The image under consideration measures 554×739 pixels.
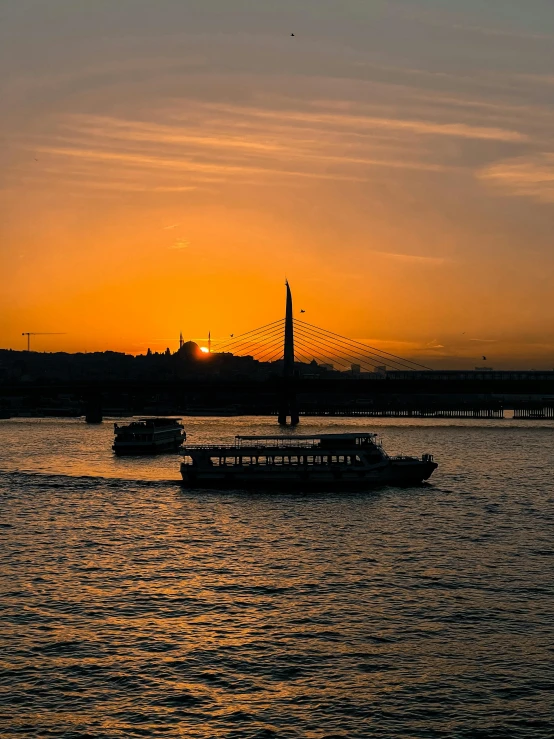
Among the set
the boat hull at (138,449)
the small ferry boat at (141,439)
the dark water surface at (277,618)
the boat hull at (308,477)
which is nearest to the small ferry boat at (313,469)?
the boat hull at (308,477)

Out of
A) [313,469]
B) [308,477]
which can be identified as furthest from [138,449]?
[313,469]

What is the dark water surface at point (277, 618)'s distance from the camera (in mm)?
32438

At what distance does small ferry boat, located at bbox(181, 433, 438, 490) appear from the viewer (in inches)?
3526

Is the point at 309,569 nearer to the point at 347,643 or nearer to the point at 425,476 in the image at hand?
the point at 347,643

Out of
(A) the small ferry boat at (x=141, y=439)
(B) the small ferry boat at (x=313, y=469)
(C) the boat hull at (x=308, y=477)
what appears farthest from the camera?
(A) the small ferry boat at (x=141, y=439)

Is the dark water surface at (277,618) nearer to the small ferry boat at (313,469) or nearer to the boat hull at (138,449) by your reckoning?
the small ferry boat at (313,469)

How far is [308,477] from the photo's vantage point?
8975 cm

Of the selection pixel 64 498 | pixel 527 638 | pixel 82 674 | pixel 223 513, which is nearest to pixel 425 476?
pixel 223 513

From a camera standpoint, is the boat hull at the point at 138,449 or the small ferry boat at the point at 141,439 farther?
the small ferry boat at the point at 141,439

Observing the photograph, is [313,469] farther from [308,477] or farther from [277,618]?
[277,618]

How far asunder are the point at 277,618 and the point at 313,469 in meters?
46.7

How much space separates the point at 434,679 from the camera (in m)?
35.3

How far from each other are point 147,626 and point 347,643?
9079 mm

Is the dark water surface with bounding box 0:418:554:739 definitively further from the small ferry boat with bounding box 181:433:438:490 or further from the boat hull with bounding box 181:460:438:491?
the small ferry boat with bounding box 181:433:438:490
